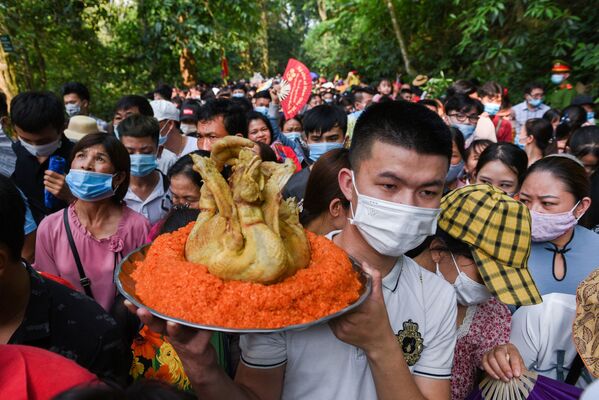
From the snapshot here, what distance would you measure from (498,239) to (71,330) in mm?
2114

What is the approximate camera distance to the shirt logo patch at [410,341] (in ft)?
5.68

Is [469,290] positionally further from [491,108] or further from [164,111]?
[491,108]

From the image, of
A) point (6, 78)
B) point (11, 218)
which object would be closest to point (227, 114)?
point (11, 218)

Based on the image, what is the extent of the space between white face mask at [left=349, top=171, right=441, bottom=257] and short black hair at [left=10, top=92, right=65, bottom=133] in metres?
3.35

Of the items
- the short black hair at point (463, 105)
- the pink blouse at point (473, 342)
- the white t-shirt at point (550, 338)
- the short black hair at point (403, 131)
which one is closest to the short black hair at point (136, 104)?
the short black hair at point (463, 105)

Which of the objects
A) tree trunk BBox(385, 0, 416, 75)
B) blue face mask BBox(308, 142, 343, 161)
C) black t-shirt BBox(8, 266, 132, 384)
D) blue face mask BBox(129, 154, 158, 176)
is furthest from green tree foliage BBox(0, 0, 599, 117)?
black t-shirt BBox(8, 266, 132, 384)

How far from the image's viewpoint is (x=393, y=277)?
1.82 meters

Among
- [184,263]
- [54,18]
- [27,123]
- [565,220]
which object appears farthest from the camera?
[54,18]

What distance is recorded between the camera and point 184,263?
135 cm

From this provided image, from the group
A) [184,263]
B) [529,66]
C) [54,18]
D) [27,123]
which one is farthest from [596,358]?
[529,66]

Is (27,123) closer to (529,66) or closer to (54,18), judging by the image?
(54,18)

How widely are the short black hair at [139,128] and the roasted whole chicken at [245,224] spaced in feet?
9.34

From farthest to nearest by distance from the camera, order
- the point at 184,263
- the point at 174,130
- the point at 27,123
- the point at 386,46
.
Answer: the point at 386,46 < the point at 174,130 < the point at 27,123 < the point at 184,263

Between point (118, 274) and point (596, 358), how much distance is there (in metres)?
1.97
